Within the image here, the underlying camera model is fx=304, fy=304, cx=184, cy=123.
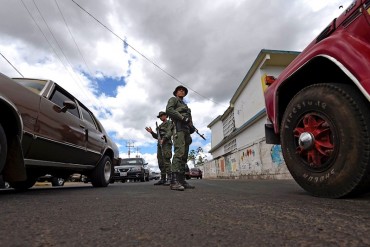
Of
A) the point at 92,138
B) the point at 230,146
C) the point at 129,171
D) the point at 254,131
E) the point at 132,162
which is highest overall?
the point at 230,146

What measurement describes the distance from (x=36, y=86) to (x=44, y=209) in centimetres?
227

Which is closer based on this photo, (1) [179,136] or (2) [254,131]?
A: (1) [179,136]

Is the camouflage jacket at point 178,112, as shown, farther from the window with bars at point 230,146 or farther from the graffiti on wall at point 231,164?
the window with bars at point 230,146

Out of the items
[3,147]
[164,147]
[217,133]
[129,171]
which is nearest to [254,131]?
[129,171]

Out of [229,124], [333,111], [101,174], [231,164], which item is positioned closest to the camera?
[333,111]

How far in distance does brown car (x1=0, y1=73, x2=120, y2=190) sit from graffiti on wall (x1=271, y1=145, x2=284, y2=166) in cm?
722

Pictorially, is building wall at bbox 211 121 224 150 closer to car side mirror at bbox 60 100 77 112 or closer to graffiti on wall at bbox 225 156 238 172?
graffiti on wall at bbox 225 156 238 172

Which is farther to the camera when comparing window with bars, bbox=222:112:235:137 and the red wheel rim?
window with bars, bbox=222:112:235:137

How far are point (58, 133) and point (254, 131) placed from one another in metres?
17.3

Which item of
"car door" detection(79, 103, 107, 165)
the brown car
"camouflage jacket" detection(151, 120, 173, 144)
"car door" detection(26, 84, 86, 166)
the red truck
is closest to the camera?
the red truck

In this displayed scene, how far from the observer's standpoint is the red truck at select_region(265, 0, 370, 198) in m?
2.37

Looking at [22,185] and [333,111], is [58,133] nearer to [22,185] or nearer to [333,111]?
[22,185]

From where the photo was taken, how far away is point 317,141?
2.76 metres

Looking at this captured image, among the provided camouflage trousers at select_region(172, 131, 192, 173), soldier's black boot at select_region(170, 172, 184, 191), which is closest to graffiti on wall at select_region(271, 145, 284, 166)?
camouflage trousers at select_region(172, 131, 192, 173)
